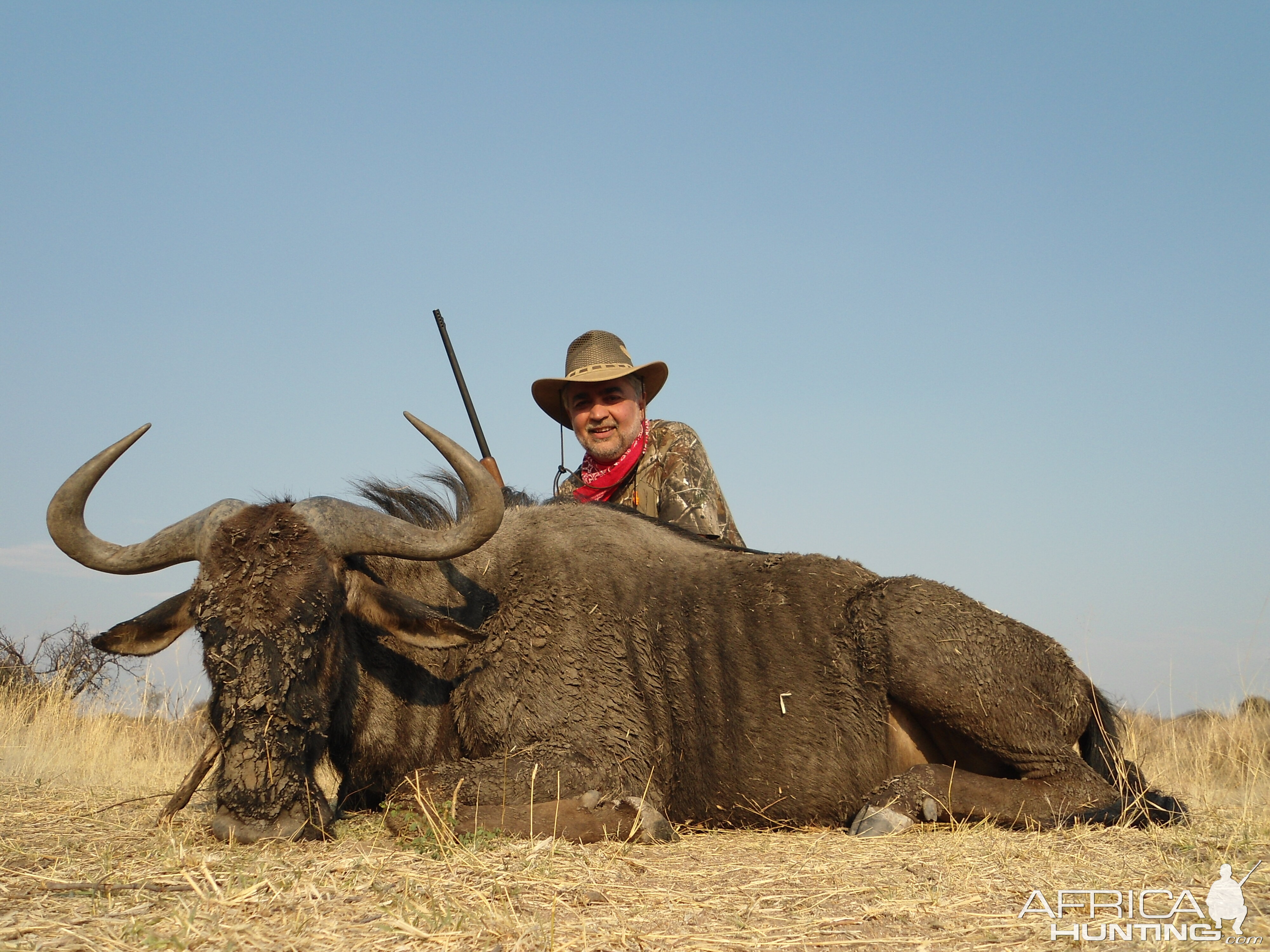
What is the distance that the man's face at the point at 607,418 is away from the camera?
8266mm

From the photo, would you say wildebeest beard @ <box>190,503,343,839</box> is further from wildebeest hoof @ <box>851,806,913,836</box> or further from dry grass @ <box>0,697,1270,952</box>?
wildebeest hoof @ <box>851,806,913,836</box>

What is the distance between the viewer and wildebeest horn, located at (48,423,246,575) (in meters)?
4.82

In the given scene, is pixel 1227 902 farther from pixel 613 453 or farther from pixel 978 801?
pixel 613 453

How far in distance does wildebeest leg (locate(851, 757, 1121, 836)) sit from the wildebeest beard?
2.83m

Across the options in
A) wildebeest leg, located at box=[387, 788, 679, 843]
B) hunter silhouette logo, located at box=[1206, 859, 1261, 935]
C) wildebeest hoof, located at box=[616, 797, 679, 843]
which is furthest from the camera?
wildebeest hoof, located at box=[616, 797, 679, 843]

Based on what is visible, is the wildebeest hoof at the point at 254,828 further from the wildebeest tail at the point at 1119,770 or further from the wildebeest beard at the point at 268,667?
the wildebeest tail at the point at 1119,770

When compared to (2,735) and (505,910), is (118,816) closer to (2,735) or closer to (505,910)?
(505,910)

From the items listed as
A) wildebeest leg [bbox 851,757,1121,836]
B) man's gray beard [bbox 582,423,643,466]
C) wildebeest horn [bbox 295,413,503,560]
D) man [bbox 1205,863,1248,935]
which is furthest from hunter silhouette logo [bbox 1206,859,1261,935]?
man's gray beard [bbox 582,423,643,466]

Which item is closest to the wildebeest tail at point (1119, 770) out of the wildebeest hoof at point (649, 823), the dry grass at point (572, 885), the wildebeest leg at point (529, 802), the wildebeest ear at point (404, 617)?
the dry grass at point (572, 885)

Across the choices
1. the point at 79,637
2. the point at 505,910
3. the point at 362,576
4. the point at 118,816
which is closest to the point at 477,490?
the point at 362,576

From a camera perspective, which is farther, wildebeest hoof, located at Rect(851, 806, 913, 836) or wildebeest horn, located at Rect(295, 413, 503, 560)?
wildebeest hoof, located at Rect(851, 806, 913, 836)

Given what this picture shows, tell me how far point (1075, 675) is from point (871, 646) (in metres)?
1.25

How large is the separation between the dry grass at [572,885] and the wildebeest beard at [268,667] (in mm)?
209

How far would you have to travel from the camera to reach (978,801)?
5.25 metres
